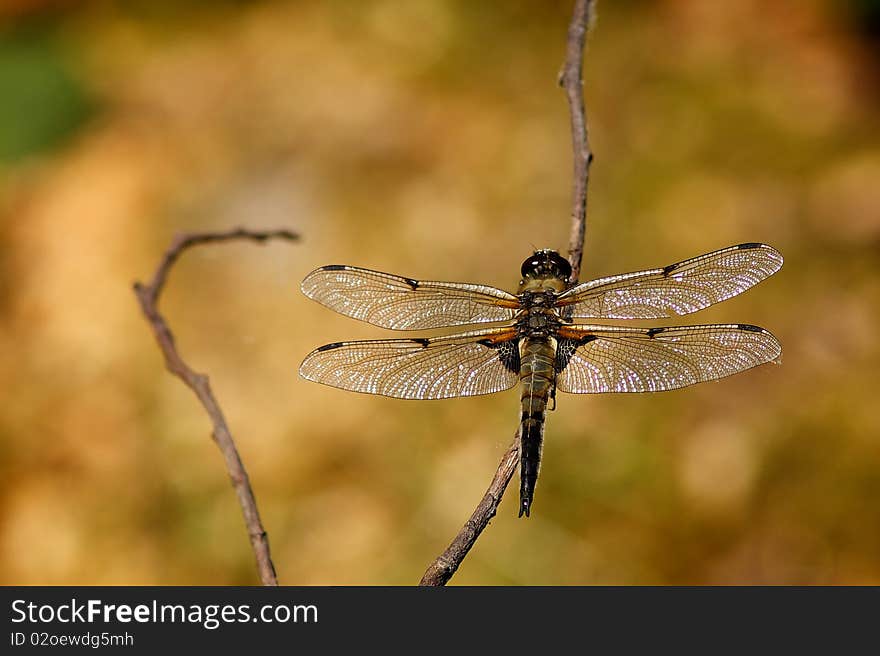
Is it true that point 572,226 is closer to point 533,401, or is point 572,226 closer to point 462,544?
point 533,401

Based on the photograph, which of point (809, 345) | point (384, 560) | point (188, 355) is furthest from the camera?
point (188, 355)

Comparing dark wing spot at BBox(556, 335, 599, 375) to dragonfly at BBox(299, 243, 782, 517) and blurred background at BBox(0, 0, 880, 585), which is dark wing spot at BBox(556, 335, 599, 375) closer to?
dragonfly at BBox(299, 243, 782, 517)

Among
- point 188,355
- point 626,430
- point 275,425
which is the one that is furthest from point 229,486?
point 626,430

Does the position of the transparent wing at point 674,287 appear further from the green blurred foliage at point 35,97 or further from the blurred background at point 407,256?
the green blurred foliage at point 35,97

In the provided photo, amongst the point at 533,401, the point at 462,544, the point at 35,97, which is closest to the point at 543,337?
the point at 533,401

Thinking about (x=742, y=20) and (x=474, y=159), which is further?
(x=742, y=20)

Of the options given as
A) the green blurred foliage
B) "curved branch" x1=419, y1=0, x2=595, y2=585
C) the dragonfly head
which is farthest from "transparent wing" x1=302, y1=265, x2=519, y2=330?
the green blurred foliage

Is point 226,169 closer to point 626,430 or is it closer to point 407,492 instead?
point 407,492
